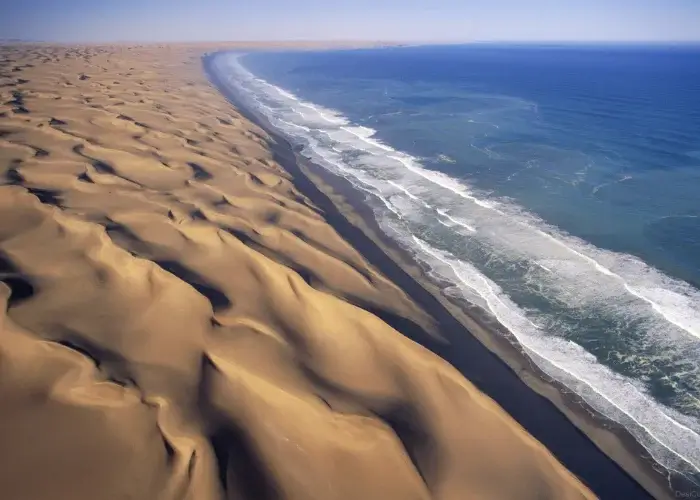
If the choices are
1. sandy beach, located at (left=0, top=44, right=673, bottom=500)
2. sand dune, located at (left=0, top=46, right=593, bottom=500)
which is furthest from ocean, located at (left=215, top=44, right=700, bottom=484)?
sand dune, located at (left=0, top=46, right=593, bottom=500)

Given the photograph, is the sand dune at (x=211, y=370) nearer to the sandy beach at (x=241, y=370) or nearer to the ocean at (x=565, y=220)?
the sandy beach at (x=241, y=370)

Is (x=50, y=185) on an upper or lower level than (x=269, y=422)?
upper

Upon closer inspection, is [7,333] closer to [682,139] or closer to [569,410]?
[569,410]

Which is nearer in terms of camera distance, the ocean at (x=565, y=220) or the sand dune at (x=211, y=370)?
the sand dune at (x=211, y=370)

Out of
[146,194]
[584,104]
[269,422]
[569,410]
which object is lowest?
[569,410]

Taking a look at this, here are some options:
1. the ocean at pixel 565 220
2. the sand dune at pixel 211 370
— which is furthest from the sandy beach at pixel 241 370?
the ocean at pixel 565 220

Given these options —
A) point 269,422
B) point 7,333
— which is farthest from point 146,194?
point 269,422

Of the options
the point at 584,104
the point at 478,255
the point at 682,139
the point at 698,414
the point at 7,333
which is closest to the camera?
the point at 7,333

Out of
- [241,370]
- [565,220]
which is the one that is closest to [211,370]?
[241,370]
